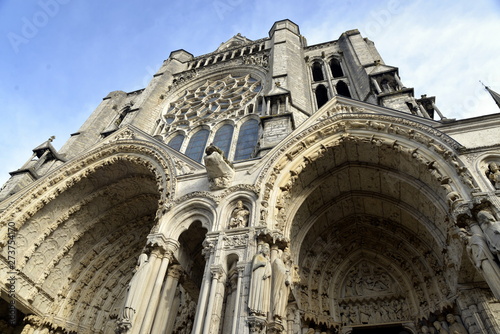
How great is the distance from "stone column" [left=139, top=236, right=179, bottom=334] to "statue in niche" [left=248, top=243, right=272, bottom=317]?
1.82m

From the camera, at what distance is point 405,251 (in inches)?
330

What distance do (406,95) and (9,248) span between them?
11426 millimetres

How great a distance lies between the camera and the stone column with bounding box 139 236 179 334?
566cm

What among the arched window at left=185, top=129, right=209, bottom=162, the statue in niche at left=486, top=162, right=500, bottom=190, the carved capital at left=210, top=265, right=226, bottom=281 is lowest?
the carved capital at left=210, top=265, right=226, bottom=281

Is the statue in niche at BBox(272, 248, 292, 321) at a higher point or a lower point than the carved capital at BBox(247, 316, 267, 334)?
higher

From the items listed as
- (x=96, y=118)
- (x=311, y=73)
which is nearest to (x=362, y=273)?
(x=311, y=73)

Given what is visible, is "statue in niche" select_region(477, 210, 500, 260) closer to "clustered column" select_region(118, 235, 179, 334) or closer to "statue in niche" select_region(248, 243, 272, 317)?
"statue in niche" select_region(248, 243, 272, 317)

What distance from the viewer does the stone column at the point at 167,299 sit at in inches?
231

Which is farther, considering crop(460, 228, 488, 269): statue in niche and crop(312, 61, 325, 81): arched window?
crop(312, 61, 325, 81): arched window

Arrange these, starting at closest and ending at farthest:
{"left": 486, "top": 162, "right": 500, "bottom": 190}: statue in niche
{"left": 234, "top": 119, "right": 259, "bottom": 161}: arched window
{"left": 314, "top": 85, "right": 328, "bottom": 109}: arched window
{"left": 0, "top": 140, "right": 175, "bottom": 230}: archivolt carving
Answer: {"left": 486, "top": 162, "right": 500, "bottom": 190}: statue in niche → {"left": 0, "top": 140, "right": 175, "bottom": 230}: archivolt carving → {"left": 234, "top": 119, "right": 259, "bottom": 161}: arched window → {"left": 314, "top": 85, "right": 328, "bottom": 109}: arched window

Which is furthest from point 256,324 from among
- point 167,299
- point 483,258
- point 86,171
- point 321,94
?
point 321,94

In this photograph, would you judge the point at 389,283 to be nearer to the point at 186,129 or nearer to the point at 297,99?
the point at 297,99

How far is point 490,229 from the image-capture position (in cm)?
512

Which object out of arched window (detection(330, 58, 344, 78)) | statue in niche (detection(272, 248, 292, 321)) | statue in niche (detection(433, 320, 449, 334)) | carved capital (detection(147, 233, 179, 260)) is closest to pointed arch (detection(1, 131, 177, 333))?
carved capital (detection(147, 233, 179, 260))
